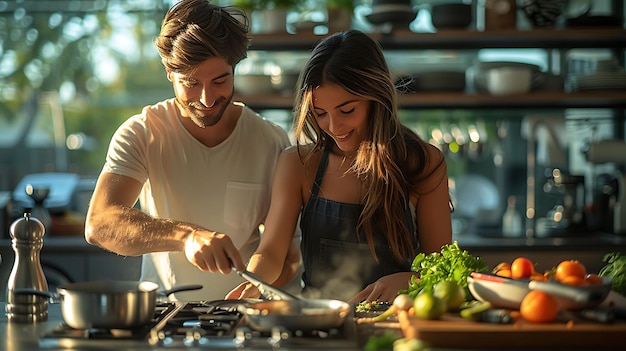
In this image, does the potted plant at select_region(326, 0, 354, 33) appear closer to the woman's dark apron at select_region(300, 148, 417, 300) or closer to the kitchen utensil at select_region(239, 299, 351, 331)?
the woman's dark apron at select_region(300, 148, 417, 300)

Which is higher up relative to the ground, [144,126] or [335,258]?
[144,126]

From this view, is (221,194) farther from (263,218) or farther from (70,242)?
(70,242)

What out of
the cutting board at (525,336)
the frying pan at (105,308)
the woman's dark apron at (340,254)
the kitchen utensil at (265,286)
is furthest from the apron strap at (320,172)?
the cutting board at (525,336)

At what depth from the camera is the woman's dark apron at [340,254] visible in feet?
8.32

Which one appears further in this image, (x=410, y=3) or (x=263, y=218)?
(x=410, y=3)

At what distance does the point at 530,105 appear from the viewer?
182 inches

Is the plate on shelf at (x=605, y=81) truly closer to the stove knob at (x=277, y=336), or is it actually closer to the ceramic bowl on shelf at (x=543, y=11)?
the ceramic bowl on shelf at (x=543, y=11)

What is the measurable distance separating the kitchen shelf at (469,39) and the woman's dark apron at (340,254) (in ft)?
6.09

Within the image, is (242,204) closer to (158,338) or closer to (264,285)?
(264,285)

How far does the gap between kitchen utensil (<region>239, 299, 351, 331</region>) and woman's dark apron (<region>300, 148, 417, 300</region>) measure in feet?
2.25

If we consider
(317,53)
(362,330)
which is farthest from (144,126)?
(362,330)

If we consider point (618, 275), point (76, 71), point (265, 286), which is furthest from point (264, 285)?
point (76, 71)

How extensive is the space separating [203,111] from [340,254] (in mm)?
578

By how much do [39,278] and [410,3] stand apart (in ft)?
8.85
